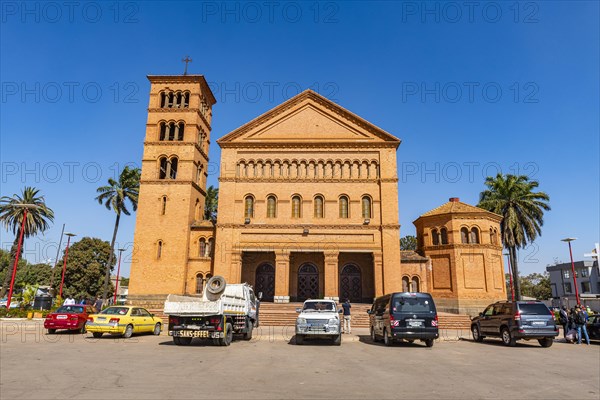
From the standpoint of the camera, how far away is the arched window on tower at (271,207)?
2953 centimetres

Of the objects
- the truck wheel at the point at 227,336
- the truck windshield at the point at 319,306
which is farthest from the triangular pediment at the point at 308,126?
the truck wheel at the point at 227,336

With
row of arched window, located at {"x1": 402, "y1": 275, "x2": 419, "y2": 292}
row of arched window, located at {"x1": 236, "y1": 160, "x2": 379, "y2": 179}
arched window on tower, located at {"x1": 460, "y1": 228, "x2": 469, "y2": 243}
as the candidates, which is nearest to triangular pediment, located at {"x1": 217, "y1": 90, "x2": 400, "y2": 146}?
row of arched window, located at {"x1": 236, "y1": 160, "x2": 379, "y2": 179}

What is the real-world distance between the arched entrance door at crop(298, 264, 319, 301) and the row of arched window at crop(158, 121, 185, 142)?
580 inches

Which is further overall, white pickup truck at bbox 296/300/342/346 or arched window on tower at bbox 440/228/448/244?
arched window on tower at bbox 440/228/448/244

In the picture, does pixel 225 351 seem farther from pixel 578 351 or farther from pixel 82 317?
pixel 578 351

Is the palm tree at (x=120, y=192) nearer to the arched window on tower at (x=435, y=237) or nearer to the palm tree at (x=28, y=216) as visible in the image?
the palm tree at (x=28, y=216)

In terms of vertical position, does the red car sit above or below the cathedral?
below

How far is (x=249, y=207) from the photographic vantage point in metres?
29.8

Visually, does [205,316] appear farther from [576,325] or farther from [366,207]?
[366,207]

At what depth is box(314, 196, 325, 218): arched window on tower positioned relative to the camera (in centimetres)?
2956

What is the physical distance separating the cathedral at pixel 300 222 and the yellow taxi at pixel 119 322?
1056cm

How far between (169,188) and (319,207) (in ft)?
38.8

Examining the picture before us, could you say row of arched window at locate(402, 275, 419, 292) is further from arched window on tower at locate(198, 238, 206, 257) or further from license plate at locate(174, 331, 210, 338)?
license plate at locate(174, 331, 210, 338)

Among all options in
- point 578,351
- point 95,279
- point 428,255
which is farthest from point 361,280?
point 95,279
